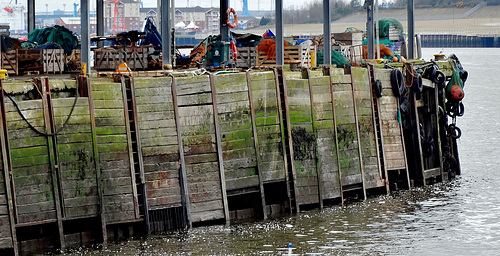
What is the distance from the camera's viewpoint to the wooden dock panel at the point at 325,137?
92.2 feet

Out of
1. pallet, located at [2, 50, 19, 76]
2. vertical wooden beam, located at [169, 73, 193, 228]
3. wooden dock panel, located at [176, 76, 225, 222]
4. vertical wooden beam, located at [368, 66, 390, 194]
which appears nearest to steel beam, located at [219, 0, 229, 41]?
vertical wooden beam, located at [368, 66, 390, 194]

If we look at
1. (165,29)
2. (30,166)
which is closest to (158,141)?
(30,166)

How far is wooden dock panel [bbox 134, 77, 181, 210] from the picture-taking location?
952 inches

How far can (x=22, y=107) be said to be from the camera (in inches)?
874

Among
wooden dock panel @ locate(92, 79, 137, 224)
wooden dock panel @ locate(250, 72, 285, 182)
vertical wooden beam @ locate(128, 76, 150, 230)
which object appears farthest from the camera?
wooden dock panel @ locate(250, 72, 285, 182)

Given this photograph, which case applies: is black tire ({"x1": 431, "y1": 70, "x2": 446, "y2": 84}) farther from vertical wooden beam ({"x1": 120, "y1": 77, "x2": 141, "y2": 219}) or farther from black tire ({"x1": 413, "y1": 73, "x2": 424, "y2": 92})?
vertical wooden beam ({"x1": 120, "y1": 77, "x2": 141, "y2": 219})

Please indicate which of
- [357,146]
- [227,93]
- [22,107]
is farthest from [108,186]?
[357,146]

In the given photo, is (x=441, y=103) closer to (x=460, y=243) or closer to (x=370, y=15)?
(x=370, y=15)

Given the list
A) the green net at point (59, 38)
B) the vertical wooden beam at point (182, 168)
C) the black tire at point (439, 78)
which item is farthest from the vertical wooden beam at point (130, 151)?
the green net at point (59, 38)

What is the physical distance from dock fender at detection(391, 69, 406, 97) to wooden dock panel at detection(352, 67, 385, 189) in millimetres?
1426

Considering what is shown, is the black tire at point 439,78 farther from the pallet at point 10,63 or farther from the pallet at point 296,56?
the pallet at point 10,63

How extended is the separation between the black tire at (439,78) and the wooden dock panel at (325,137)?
270 inches

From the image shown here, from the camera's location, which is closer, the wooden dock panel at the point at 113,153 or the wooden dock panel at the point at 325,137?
the wooden dock panel at the point at 113,153

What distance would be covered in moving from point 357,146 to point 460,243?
4784 millimetres
